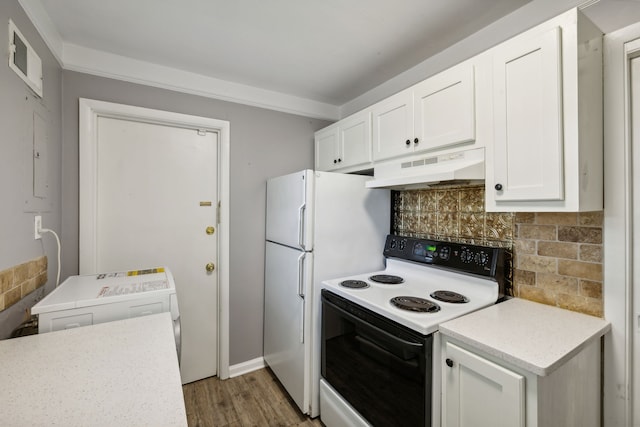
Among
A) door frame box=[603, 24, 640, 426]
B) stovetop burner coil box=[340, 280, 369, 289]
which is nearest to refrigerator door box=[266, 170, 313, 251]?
stovetop burner coil box=[340, 280, 369, 289]

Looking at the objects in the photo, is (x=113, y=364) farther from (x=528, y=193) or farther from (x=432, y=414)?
(x=528, y=193)

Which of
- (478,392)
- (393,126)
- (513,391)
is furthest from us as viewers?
(393,126)

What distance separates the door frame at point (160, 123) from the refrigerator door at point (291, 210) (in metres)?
0.36

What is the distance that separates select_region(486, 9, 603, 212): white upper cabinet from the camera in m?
1.09

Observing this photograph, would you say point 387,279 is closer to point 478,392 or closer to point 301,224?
point 301,224

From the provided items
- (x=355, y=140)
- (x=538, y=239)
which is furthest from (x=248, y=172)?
(x=538, y=239)

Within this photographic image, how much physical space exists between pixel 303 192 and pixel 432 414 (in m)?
1.35

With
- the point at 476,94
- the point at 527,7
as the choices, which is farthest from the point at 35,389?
the point at 527,7

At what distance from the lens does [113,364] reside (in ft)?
2.92

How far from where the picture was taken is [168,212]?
217 centimetres

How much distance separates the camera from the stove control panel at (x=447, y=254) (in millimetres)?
1552

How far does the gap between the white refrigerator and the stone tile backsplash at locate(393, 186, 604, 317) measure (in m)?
0.48

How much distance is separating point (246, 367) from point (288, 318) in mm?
761

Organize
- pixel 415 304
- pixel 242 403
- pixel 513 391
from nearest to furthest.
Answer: pixel 513 391 < pixel 415 304 < pixel 242 403
